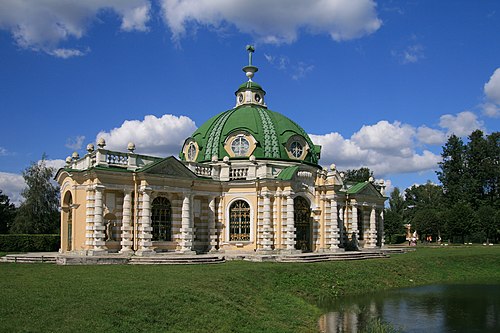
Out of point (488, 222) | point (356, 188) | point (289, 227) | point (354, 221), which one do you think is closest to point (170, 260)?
point (289, 227)

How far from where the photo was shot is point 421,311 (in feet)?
76.7

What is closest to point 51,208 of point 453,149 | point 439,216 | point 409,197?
point 439,216

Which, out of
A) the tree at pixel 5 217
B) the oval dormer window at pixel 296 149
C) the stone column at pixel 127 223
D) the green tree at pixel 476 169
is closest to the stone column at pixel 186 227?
the stone column at pixel 127 223

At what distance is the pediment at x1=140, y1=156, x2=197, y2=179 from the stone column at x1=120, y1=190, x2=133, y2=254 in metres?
2.00

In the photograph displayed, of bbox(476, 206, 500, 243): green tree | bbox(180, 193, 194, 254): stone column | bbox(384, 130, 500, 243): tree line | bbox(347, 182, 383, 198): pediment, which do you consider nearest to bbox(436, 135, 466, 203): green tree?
bbox(384, 130, 500, 243): tree line

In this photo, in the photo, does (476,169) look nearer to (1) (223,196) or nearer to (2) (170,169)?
(1) (223,196)

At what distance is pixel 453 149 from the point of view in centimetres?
8188

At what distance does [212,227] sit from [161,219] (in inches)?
180

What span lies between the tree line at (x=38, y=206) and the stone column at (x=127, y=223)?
2372 centimetres

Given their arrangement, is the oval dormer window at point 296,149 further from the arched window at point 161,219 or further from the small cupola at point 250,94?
the arched window at point 161,219

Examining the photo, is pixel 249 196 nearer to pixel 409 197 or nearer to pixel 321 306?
pixel 321 306

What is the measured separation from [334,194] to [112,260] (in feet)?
59.7

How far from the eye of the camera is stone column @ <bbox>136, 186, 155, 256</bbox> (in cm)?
3359

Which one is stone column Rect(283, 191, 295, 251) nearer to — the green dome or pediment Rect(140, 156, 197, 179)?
the green dome
